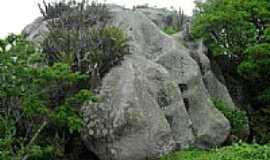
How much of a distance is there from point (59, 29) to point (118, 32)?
1.46 metres

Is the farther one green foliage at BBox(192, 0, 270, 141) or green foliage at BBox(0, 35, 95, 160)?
green foliage at BBox(192, 0, 270, 141)

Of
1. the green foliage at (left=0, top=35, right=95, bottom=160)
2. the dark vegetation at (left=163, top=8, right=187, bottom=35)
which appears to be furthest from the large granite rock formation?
the dark vegetation at (left=163, top=8, right=187, bottom=35)

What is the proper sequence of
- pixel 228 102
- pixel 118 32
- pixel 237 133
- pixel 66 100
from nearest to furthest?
1. pixel 66 100
2. pixel 118 32
3. pixel 237 133
4. pixel 228 102

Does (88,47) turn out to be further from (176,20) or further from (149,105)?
(176,20)

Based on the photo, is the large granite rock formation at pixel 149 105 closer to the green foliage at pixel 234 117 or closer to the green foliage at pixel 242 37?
the green foliage at pixel 234 117

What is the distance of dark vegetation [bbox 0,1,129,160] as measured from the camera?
354 inches

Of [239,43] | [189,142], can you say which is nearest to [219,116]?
[189,142]

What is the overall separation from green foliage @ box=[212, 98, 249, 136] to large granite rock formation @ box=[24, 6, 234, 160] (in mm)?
632

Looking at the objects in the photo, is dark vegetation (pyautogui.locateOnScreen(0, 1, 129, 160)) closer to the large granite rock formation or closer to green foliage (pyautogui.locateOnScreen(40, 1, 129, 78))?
Result: green foliage (pyautogui.locateOnScreen(40, 1, 129, 78))

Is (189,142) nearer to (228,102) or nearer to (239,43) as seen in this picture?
(228,102)

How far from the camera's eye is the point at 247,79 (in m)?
17.0

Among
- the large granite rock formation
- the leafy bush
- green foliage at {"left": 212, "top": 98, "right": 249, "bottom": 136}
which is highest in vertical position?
the leafy bush

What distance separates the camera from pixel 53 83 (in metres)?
9.64

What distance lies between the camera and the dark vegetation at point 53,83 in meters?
8.99
